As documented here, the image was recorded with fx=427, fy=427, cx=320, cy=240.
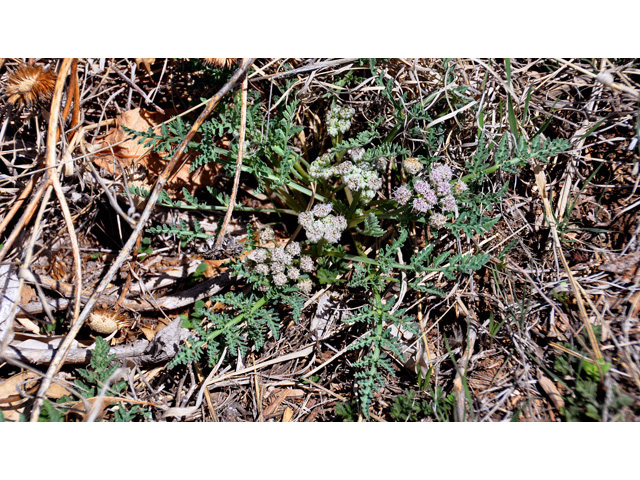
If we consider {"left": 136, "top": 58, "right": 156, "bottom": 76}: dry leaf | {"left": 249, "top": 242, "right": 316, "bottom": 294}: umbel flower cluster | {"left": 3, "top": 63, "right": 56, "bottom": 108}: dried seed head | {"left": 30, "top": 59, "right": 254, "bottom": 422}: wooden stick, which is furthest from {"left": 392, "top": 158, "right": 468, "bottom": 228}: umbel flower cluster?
{"left": 3, "top": 63, "right": 56, "bottom": 108}: dried seed head

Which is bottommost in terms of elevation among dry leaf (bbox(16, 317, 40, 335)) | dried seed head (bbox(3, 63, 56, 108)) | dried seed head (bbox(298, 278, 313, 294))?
dry leaf (bbox(16, 317, 40, 335))

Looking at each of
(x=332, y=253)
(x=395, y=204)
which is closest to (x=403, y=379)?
(x=332, y=253)

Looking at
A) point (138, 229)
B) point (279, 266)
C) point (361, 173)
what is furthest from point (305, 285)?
point (138, 229)

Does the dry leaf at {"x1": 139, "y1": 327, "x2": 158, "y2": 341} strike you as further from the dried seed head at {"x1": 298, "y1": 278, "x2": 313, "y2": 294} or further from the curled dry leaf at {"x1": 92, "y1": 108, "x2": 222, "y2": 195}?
the dried seed head at {"x1": 298, "y1": 278, "x2": 313, "y2": 294}

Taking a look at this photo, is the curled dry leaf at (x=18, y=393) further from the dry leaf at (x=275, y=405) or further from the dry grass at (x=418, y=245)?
the dry leaf at (x=275, y=405)

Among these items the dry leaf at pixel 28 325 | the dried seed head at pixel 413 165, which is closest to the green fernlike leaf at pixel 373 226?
the dried seed head at pixel 413 165

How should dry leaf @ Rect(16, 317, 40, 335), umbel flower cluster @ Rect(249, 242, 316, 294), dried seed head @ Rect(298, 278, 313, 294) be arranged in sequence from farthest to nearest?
dry leaf @ Rect(16, 317, 40, 335) → dried seed head @ Rect(298, 278, 313, 294) → umbel flower cluster @ Rect(249, 242, 316, 294)

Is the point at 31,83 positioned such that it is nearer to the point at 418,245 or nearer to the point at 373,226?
the point at 373,226
